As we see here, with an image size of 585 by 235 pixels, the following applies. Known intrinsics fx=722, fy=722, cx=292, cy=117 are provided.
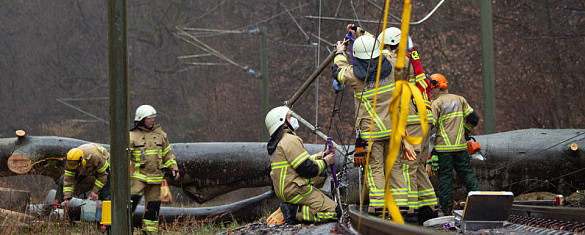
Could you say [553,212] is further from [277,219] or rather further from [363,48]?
[277,219]

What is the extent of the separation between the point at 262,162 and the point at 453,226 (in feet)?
17.2

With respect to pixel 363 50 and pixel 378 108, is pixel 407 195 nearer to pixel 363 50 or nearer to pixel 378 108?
pixel 378 108

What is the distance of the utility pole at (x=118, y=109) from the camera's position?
7.19 metres

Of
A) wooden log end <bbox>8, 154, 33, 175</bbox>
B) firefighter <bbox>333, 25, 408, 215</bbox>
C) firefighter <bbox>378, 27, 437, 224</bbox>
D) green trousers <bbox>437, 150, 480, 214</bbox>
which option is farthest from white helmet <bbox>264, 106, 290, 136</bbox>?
wooden log end <bbox>8, 154, 33, 175</bbox>

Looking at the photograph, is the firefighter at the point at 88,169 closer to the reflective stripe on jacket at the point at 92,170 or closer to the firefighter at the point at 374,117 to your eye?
the reflective stripe on jacket at the point at 92,170

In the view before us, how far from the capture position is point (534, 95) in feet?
74.9

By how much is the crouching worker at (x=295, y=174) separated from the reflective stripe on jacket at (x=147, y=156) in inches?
103

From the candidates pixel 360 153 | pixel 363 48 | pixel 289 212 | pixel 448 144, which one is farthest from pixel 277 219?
pixel 363 48

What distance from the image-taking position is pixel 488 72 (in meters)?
12.4

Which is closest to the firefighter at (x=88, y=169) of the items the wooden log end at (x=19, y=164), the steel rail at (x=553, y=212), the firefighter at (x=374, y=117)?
the wooden log end at (x=19, y=164)

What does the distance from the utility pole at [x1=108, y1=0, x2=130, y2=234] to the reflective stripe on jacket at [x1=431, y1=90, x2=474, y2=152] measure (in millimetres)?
3789

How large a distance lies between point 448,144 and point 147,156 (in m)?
4.06

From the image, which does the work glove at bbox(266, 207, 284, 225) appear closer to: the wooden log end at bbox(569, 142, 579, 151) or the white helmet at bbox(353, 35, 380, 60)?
the white helmet at bbox(353, 35, 380, 60)

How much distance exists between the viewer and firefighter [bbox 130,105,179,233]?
9.84 metres
